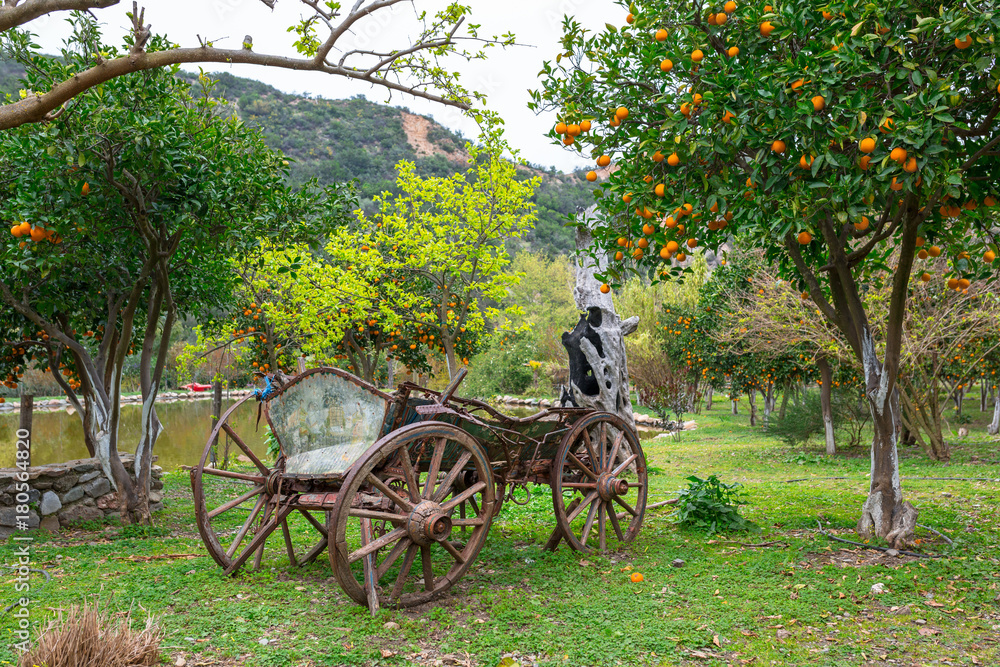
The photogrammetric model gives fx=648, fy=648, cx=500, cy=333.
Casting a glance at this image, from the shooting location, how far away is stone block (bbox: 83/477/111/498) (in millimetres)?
6707

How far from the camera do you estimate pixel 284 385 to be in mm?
4488

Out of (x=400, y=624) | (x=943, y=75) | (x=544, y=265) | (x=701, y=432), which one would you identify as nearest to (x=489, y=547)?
(x=400, y=624)

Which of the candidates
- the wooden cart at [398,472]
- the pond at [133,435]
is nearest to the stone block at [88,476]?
the wooden cart at [398,472]

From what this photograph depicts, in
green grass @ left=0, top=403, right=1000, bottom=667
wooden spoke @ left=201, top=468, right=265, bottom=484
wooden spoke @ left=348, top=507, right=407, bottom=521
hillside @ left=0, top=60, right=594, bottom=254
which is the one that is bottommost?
green grass @ left=0, top=403, right=1000, bottom=667

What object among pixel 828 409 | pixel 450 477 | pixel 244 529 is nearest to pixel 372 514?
pixel 450 477

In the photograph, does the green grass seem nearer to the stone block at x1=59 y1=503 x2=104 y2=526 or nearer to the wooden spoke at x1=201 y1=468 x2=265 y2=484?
the stone block at x1=59 y1=503 x2=104 y2=526

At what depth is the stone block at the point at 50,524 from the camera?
6.32 m

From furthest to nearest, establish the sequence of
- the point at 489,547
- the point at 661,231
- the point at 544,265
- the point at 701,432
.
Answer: the point at 544,265 < the point at 701,432 < the point at 489,547 < the point at 661,231

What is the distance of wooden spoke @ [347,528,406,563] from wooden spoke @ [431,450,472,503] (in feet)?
1.04

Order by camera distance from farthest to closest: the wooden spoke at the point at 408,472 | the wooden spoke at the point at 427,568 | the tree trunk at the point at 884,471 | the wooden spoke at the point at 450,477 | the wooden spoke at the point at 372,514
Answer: the tree trunk at the point at 884,471, the wooden spoke at the point at 450,477, the wooden spoke at the point at 427,568, the wooden spoke at the point at 408,472, the wooden spoke at the point at 372,514

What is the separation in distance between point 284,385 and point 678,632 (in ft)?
9.66

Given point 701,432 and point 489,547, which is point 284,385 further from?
point 701,432

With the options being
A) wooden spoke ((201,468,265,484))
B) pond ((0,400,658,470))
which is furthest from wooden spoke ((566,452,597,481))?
pond ((0,400,658,470))

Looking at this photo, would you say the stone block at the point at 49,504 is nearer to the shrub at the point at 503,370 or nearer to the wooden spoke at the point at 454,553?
the wooden spoke at the point at 454,553
